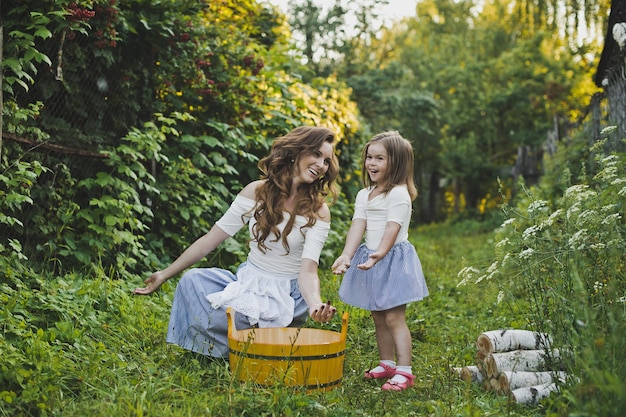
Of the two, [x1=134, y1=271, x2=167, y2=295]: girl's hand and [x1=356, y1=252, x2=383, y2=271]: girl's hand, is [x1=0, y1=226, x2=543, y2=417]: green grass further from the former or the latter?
[x1=356, y1=252, x2=383, y2=271]: girl's hand

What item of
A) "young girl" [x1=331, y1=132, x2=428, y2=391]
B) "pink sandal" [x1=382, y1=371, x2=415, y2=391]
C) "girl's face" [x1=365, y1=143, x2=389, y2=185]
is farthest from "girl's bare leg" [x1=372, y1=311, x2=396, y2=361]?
"girl's face" [x1=365, y1=143, x2=389, y2=185]

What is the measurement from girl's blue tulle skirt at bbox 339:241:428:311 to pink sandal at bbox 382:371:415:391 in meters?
0.37

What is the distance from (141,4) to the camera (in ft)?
17.3

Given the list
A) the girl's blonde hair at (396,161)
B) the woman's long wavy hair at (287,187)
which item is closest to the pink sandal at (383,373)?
the woman's long wavy hair at (287,187)

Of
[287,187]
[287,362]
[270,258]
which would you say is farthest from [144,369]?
[287,187]

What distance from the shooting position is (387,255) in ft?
12.3

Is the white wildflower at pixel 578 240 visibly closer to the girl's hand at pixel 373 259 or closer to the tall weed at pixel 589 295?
the tall weed at pixel 589 295

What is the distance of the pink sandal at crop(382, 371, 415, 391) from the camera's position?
11.0 feet

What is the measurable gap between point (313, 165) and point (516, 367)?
4.89 ft

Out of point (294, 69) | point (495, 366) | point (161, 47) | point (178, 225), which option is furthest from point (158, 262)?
point (294, 69)

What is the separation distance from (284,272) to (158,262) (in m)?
2.03

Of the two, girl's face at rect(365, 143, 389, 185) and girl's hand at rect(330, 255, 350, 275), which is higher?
girl's face at rect(365, 143, 389, 185)

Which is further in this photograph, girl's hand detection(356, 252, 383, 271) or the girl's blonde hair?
the girl's blonde hair

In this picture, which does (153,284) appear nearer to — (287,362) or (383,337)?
(287,362)
